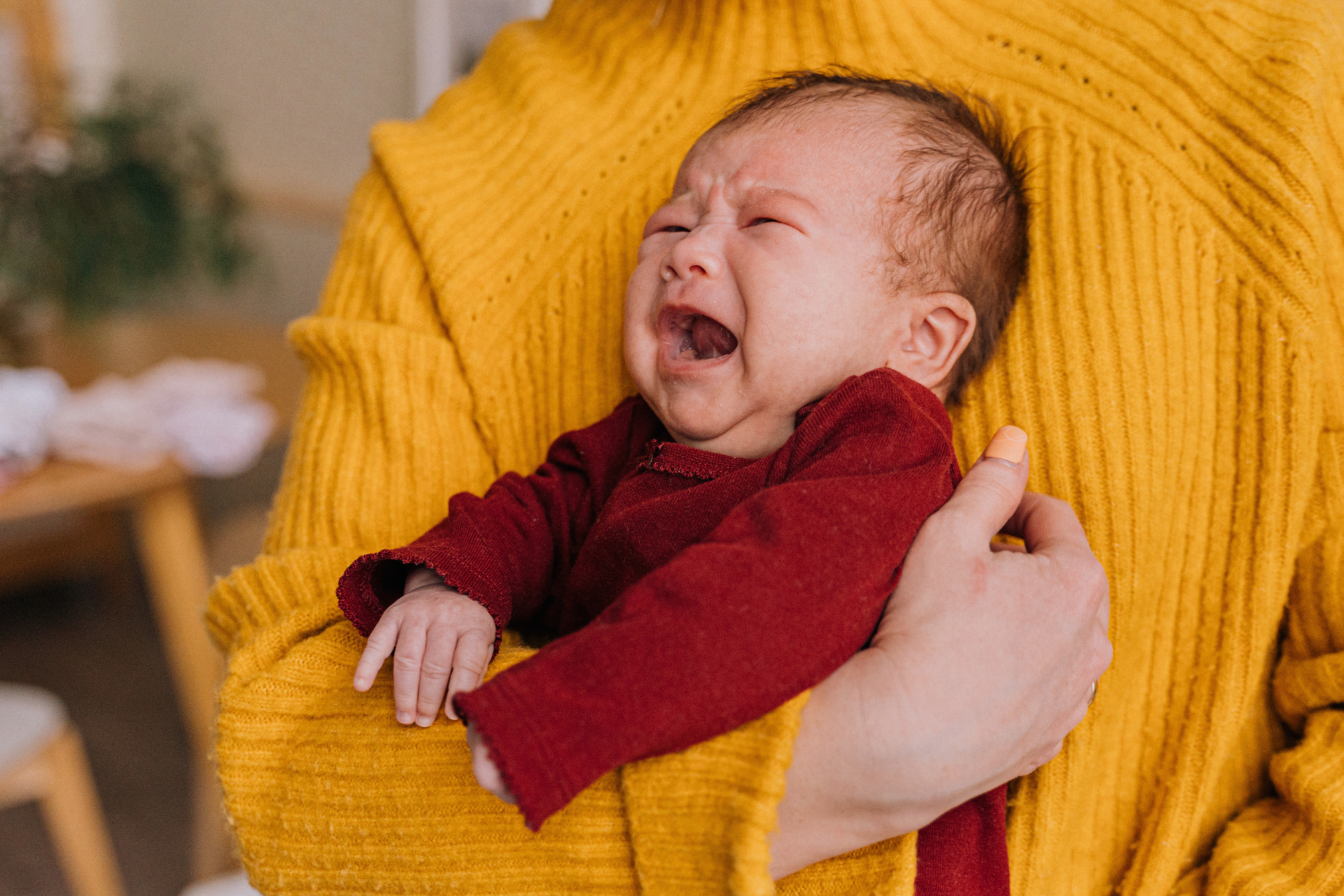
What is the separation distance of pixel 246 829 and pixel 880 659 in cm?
55

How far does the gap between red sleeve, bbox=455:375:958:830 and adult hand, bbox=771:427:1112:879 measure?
29 millimetres

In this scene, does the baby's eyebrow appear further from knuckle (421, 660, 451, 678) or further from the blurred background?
the blurred background

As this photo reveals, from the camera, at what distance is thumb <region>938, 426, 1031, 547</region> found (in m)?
0.78

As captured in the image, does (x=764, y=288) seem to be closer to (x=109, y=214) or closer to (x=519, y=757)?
(x=519, y=757)

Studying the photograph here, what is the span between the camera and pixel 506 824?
0.75m

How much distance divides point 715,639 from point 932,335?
462 millimetres

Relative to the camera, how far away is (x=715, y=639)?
2.11 ft

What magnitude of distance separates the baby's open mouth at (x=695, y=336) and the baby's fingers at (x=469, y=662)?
1.07 feet

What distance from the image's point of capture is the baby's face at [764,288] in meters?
0.88

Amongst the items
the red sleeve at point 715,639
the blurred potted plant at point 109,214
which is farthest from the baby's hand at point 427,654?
the blurred potted plant at point 109,214

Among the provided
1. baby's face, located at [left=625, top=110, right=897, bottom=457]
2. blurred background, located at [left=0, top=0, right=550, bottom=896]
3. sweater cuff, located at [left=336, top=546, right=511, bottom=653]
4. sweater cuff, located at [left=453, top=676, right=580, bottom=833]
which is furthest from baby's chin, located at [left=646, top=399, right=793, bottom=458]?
blurred background, located at [left=0, top=0, right=550, bottom=896]

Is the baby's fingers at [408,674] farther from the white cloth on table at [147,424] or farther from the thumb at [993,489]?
the white cloth on table at [147,424]

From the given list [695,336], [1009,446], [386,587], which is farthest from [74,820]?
[1009,446]

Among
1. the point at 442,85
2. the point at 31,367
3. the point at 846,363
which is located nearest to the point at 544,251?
the point at 846,363
